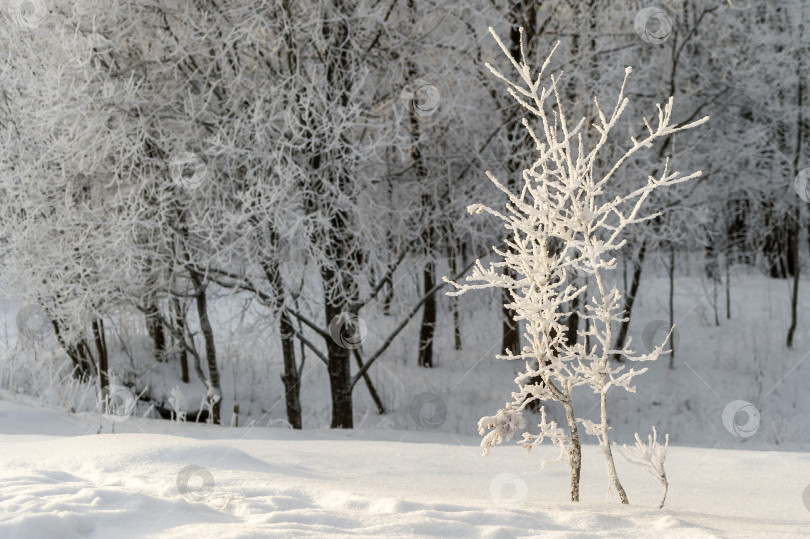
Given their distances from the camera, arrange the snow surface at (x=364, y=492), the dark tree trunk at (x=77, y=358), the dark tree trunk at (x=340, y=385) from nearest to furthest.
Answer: the snow surface at (x=364, y=492)
the dark tree trunk at (x=340, y=385)
the dark tree trunk at (x=77, y=358)

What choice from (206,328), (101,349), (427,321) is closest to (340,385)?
(206,328)

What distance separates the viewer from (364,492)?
3178 mm

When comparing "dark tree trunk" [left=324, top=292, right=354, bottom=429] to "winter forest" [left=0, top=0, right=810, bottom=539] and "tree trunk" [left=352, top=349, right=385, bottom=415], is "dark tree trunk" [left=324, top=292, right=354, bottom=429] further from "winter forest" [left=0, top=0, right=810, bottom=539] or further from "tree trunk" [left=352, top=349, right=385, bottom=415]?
"tree trunk" [left=352, top=349, right=385, bottom=415]

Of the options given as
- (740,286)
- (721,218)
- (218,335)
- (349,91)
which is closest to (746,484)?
(349,91)

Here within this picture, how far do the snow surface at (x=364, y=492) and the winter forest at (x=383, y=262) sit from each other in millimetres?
24

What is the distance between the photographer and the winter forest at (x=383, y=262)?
295cm

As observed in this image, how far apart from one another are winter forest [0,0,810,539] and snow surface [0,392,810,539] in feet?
0.08

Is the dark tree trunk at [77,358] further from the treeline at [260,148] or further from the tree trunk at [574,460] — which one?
the tree trunk at [574,460]

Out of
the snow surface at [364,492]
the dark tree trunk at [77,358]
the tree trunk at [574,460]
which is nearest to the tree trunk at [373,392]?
the dark tree trunk at [77,358]

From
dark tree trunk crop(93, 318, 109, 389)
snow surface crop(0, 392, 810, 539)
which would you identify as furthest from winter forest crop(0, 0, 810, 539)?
dark tree trunk crop(93, 318, 109, 389)

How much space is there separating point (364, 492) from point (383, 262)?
4.82 m

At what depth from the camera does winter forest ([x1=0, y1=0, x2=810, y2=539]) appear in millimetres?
2947

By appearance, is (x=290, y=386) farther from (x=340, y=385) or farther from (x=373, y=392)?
(x=373, y=392)

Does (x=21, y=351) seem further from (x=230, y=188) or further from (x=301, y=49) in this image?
(x=301, y=49)
